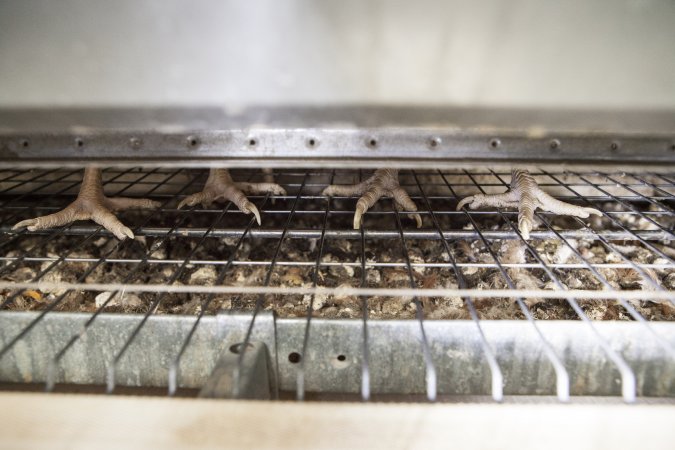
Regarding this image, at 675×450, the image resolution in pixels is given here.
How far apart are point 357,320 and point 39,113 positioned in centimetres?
91

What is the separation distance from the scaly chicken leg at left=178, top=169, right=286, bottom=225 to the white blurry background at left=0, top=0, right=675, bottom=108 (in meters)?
0.76

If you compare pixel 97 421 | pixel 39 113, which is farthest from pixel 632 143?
pixel 39 113

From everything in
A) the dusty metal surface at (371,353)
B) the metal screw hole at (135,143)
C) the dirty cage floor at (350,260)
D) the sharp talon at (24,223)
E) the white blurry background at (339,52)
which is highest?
the white blurry background at (339,52)

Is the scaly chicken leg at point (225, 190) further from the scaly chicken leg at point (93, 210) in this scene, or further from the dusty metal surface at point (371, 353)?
the dusty metal surface at point (371, 353)

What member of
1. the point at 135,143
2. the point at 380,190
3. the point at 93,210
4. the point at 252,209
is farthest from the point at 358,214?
the point at 93,210

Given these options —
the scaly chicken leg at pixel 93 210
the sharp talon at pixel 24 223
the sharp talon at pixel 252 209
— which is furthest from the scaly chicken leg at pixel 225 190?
the sharp talon at pixel 24 223

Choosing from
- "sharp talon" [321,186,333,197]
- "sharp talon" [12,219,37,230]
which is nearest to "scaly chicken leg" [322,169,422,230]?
"sharp talon" [321,186,333,197]

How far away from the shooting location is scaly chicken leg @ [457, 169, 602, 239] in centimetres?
156

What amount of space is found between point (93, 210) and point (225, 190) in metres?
0.47

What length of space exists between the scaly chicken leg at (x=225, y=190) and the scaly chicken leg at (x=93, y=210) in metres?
0.16

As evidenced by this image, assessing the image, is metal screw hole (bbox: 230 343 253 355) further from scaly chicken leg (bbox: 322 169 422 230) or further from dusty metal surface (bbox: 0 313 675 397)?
scaly chicken leg (bbox: 322 169 422 230)

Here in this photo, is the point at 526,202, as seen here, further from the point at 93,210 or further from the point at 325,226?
the point at 93,210

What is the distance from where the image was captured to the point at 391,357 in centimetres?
122

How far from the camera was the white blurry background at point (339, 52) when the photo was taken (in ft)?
3.07
